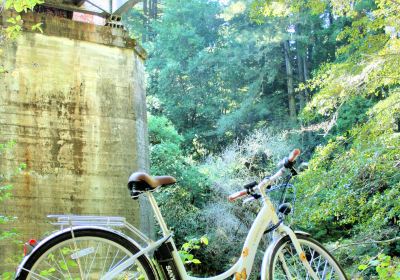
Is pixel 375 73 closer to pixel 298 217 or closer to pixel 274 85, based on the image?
pixel 298 217

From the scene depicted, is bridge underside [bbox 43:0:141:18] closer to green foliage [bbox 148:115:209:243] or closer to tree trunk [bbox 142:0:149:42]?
green foliage [bbox 148:115:209:243]

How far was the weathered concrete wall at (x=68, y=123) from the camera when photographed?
8.48m

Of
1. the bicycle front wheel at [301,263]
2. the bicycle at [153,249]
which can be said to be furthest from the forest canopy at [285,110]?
the bicycle at [153,249]

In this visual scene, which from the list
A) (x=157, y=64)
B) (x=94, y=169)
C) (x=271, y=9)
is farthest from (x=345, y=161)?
(x=157, y=64)

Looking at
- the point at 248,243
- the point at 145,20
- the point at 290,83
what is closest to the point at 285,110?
the point at 290,83

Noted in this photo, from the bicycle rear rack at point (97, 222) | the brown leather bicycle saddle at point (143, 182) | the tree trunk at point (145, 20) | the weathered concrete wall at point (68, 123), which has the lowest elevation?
the bicycle rear rack at point (97, 222)

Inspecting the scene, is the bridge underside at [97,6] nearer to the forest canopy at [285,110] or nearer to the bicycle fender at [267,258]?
the forest canopy at [285,110]

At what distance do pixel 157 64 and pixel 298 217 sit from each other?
65.1 feet

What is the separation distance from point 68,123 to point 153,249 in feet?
23.0

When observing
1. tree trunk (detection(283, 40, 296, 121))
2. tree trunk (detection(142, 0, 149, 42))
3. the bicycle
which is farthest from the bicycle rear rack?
tree trunk (detection(142, 0, 149, 42))

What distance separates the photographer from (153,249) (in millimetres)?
2500

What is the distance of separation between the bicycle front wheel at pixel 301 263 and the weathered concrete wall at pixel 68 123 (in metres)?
6.31

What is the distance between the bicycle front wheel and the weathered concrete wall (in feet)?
20.7

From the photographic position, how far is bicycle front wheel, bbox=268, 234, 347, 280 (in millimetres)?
2885
